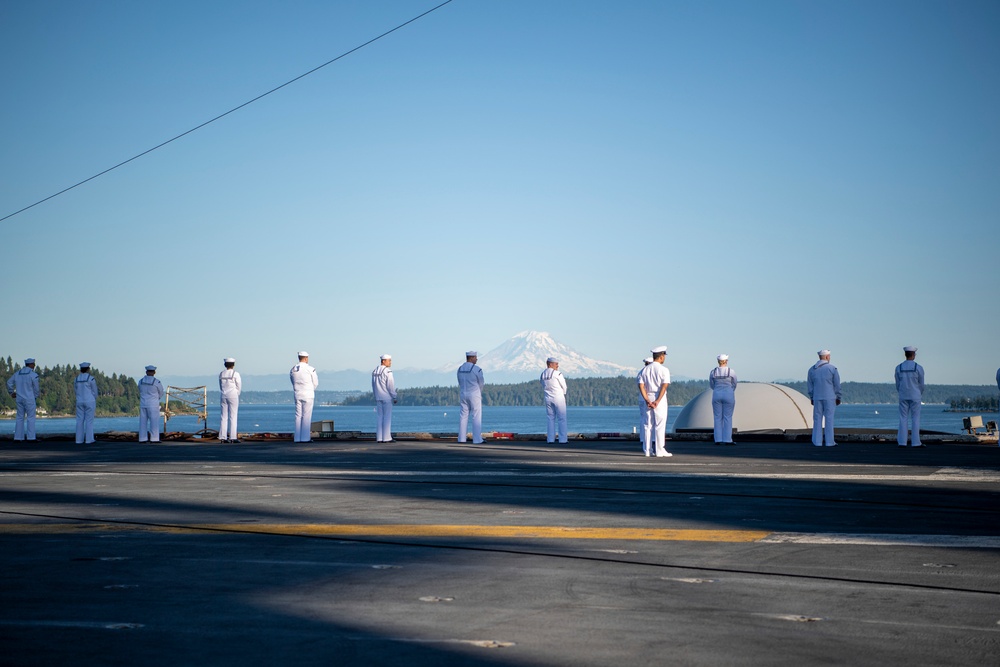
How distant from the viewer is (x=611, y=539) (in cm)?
884

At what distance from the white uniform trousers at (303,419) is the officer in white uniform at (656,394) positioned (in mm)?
9826

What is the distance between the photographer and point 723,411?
84.5 feet

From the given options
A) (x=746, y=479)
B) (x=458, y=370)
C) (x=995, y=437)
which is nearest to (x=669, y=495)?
(x=746, y=479)

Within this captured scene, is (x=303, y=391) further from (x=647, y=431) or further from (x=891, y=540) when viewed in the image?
(x=891, y=540)

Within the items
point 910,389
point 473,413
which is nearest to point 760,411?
point 910,389

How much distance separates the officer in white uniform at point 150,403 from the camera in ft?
92.3

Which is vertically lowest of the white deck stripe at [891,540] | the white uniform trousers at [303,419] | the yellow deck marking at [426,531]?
the yellow deck marking at [426,531]

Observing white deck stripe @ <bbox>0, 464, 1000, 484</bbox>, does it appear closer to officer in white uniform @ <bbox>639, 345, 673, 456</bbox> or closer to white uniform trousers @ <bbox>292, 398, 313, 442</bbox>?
officer in white uniform @ <bbox>639, 345, 673, 456</bbox>

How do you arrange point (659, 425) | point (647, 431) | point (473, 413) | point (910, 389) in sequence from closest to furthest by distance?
point (659, 425) → point (647, 431) → point (910, 389) → point (473, 413)

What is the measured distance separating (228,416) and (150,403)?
253 centimetres

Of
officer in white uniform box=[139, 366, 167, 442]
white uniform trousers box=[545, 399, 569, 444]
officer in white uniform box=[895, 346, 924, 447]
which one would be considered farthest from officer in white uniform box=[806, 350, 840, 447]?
officer in white uniform box=[139, 366, 167, 442]

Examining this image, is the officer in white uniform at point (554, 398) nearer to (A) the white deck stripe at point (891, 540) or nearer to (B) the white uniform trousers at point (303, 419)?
(B) the white uniform trousers at point (303, 419)

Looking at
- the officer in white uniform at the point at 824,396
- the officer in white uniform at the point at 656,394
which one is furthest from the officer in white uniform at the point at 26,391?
the officer in white uniform at the point at 824,396

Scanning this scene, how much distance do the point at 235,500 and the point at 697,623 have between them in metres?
8.02
